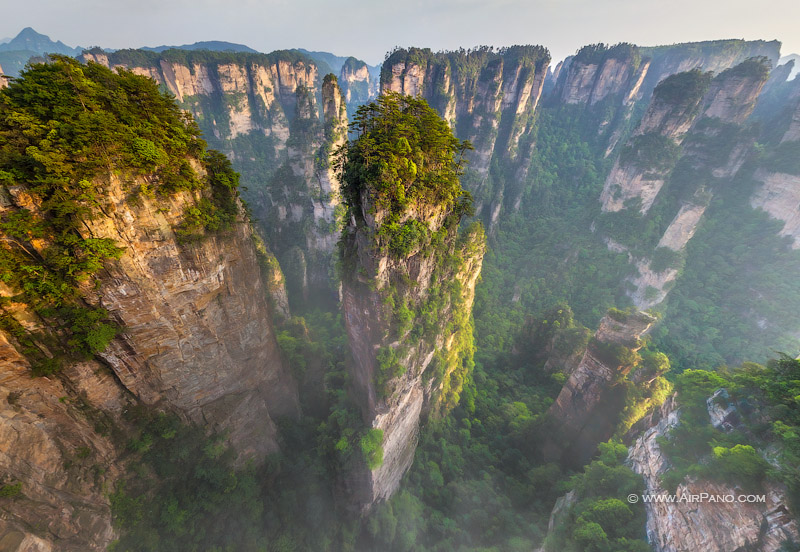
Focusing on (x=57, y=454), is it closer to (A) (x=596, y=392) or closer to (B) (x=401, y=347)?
(B) (x=401, y=347)

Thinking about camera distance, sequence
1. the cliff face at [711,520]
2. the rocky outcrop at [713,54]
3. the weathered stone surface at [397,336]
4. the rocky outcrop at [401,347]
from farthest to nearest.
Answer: the rocky outcrop at [713,54]
the rocky outcrop at [401,347]
the weathered stone surface at [397,336]
the cliff face at [711,520]

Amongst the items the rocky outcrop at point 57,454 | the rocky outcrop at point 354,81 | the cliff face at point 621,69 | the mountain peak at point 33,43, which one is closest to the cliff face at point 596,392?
the rocky outcrop at point 57,454

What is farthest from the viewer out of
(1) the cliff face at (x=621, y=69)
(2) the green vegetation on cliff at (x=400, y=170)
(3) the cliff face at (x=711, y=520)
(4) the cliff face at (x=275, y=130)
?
(1) the cliff face at (x=621, y=69)

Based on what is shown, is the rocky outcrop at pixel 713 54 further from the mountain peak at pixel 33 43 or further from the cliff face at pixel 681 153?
the mountain peak at pixel 33 43

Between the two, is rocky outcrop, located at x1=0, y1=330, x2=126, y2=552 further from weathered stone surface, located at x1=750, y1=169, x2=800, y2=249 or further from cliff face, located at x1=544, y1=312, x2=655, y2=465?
weathered stone surface, located at x1=750, y1=169, x2=800, y2=249

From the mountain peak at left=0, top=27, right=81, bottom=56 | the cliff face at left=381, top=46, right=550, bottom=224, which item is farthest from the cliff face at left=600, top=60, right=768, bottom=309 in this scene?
the mountain peak at left=0, top=27, right=81, bottom=56

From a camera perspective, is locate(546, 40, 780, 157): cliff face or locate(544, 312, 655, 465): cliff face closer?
locate(544, 312, 655, 465): cliff face

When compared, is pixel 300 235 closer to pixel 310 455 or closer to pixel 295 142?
pixel 295 142

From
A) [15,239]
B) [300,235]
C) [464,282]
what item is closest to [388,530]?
[464,282]
